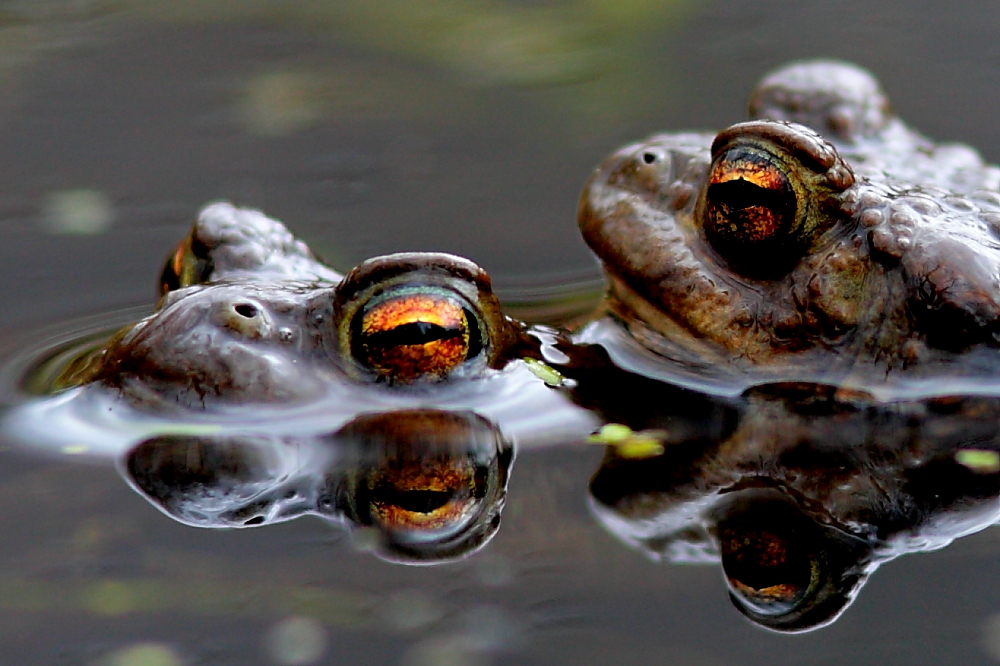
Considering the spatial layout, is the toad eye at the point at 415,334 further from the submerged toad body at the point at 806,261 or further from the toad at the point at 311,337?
the submerged toad body at the point at 806,261

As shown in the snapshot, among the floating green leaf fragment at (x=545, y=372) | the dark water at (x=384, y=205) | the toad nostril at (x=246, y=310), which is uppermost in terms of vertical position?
the toad nostril at (x=246, y=310)

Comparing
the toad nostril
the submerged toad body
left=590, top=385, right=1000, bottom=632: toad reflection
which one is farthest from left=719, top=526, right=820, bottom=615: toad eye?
the toad nostril

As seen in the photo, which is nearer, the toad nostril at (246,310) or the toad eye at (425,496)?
the toad eye at (425,496)

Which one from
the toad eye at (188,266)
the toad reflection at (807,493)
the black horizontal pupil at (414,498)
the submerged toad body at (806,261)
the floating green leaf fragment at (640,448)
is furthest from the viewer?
the toad eye at (188,266)

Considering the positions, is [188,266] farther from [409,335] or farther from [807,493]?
[807,493]

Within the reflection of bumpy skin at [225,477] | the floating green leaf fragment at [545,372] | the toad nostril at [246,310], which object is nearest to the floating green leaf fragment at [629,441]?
the floating green leaf fragment at [545,372]

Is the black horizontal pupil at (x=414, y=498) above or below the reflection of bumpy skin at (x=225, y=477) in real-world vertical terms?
below

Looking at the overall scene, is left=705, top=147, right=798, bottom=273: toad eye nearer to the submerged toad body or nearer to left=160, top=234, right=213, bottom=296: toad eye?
the submerged toad body
